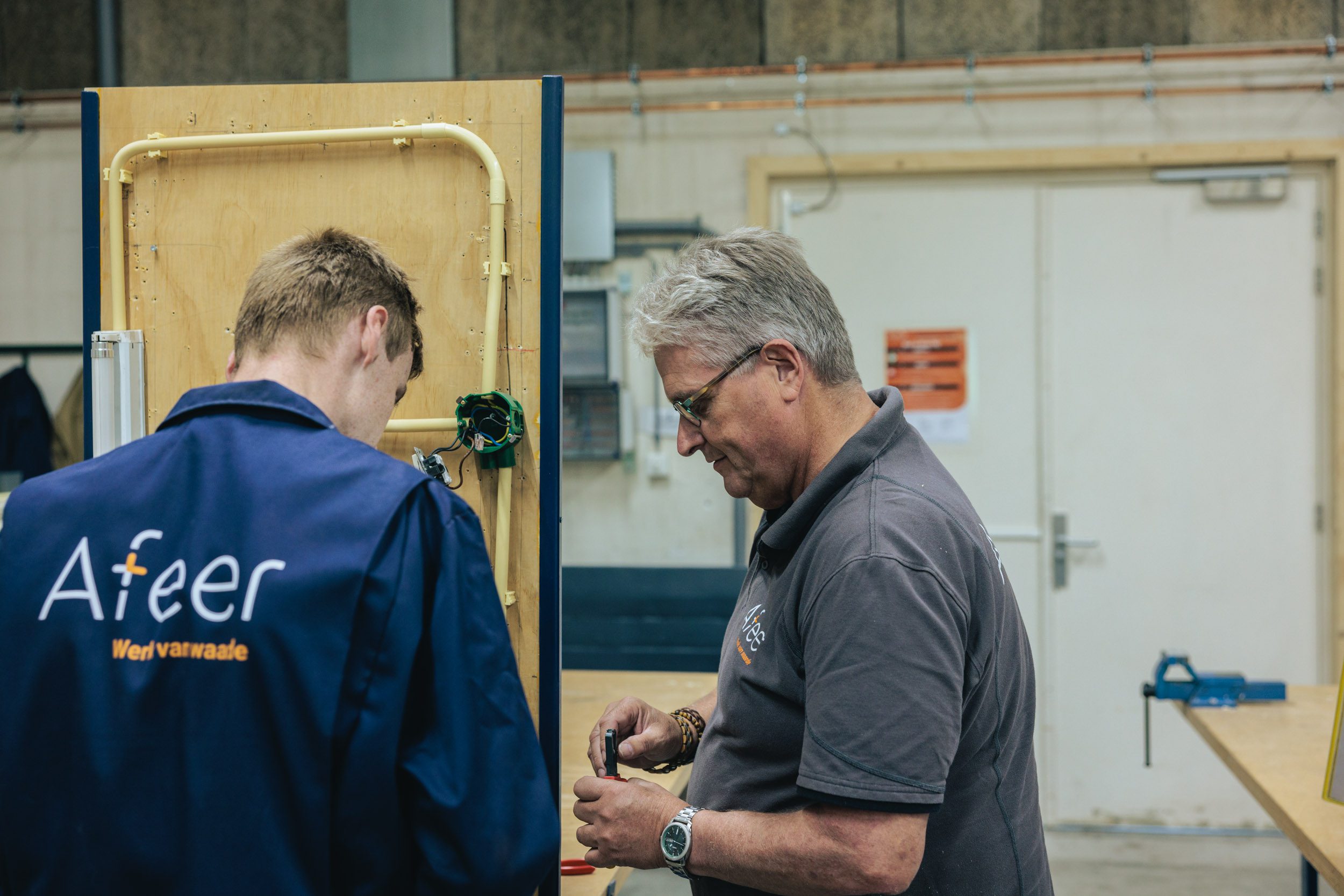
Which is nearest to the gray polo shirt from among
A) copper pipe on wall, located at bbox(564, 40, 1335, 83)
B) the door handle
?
the door handle

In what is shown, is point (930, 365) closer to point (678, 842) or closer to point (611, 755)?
point (611, 755)

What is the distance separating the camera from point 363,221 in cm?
150

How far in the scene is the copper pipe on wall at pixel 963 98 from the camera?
3.54 meters

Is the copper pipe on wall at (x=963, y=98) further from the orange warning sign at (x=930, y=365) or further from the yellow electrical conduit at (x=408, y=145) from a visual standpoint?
the yellow electrical conduit at (x=408, y=145)

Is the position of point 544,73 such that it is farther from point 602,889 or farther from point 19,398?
→ point 602,889

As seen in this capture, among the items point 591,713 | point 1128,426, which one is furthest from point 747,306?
point 1128,426

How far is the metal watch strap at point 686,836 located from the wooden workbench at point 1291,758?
1.04 meters

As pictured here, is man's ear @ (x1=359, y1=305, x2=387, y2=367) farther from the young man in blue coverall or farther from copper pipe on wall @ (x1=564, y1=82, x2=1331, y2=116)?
copper pipe on wall @ (x1=564, y1=82, x2=1331, y2=116)

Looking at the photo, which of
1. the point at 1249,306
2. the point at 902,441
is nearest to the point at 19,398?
the point at 902,441

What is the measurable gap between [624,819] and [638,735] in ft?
0.96

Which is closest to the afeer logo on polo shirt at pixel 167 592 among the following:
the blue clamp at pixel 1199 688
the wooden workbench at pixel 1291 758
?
the wooden workbench at pixel 1291 758

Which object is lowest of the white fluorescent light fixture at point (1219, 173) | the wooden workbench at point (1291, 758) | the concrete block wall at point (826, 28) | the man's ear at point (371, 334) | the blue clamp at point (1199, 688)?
the wooden workbench at point (1291, 758)

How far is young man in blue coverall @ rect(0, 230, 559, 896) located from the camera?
925mm

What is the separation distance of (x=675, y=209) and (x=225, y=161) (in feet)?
7.89
